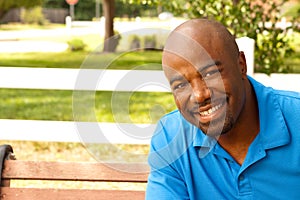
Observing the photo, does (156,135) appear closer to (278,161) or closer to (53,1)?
(278,161)

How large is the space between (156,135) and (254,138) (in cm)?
30

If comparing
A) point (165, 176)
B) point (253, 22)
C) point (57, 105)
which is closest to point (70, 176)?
point (165, 176)

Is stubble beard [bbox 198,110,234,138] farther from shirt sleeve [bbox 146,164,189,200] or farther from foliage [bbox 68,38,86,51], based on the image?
foliage [bbox 68,38,86,51]

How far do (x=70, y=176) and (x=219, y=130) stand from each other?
3.35 ft

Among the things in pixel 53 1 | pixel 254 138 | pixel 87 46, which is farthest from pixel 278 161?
pixel 53 1

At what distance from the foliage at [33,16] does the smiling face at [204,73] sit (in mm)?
35169

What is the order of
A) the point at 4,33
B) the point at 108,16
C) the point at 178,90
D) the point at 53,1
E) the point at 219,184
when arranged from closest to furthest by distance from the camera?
the point at 178,90, the point at 219,184, the point at 108,16, the point at 4,33, the point at 53,1

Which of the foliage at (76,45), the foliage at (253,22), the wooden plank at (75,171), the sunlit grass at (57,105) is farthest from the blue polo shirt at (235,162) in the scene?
the foliage at (76,45)

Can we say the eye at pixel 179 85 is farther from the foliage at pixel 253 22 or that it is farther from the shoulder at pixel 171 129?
the foliage at pixel 253 22

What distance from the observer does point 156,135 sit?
7.12 feet

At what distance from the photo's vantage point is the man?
6.32ft

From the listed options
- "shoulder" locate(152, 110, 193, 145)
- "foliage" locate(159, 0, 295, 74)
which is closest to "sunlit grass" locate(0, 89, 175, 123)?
"foliage" locate(159, 0, 295, 74)

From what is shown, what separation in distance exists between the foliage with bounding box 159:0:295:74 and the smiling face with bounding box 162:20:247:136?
12.8 ft

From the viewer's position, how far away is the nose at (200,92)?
1922mm
